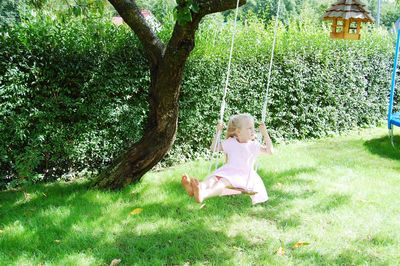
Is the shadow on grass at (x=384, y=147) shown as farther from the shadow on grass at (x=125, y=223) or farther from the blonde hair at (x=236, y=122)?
the blonde hair at (x=236, y=122)

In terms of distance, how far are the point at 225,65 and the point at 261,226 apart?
320cm

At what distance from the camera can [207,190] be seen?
3.81 meters

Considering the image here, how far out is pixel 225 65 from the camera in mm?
7078

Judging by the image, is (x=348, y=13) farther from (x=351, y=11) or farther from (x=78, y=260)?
(x=78, y=260)

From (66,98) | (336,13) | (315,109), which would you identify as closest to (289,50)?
(315,109)

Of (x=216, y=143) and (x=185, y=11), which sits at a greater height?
(x=185, y=11)

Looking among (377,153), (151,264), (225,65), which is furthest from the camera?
(377,153)

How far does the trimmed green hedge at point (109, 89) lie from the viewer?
5.39m

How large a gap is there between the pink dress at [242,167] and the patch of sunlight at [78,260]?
1290 mm

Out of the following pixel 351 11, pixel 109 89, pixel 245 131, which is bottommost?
pixel 245 131

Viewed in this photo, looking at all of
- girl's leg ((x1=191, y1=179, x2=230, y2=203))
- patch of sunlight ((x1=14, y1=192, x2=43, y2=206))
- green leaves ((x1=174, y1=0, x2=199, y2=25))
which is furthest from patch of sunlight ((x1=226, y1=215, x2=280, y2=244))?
patch of sunlight ((x1=14, y1=192, x2=43, y2=206))

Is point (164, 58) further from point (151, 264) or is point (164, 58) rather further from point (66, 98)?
point (151, 264)

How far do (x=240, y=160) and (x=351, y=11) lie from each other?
2.31 m

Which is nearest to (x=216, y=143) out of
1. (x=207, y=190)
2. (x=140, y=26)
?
(x=207, y=190)
